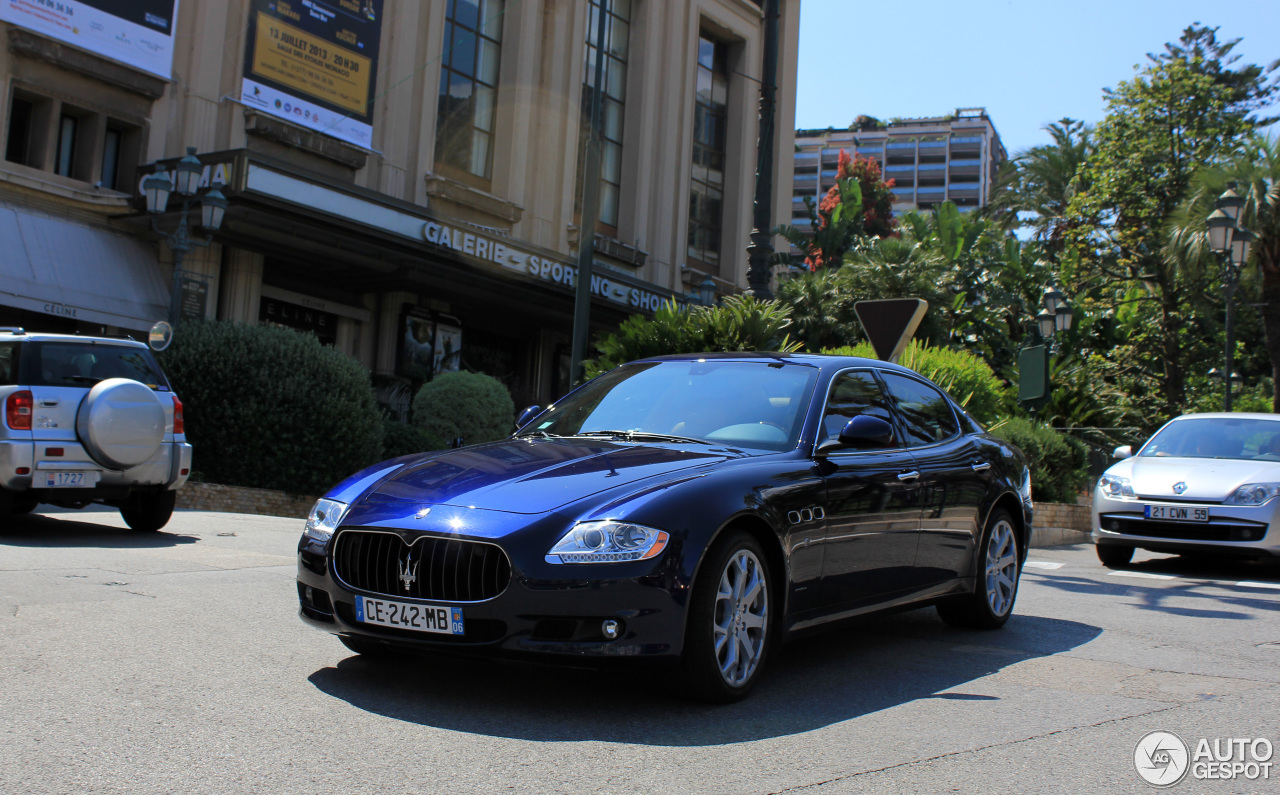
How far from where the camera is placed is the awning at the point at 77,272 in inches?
746

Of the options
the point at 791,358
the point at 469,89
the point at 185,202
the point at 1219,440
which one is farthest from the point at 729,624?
the point at 469,89

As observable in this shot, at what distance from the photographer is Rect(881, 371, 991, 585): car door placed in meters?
5.83

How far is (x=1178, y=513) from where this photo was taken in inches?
414

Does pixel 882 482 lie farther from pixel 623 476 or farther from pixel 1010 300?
pixel 1010 300

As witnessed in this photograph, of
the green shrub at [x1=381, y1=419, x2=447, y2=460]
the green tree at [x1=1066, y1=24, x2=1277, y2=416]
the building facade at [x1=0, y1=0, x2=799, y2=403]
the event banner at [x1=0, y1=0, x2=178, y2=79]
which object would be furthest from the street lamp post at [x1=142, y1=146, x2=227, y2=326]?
the green tree at [x1=1066, y1=24, x2=1277, y2=416]

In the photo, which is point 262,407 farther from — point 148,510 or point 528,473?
point 528,473

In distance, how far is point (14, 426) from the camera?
8828 mm

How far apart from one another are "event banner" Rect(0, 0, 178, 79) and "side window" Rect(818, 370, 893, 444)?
61.2 feet

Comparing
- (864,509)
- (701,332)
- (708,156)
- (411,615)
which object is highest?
(708,156)

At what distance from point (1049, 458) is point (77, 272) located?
669 inches

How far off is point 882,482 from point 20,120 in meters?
20.3

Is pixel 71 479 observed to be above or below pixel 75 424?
below

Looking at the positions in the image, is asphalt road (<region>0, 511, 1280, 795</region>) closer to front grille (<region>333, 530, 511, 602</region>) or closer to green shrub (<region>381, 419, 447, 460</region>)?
front grille (<region>333, 530, 511, 602</region>)

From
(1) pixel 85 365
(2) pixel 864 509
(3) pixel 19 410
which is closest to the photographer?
(2) pixel 864 509
